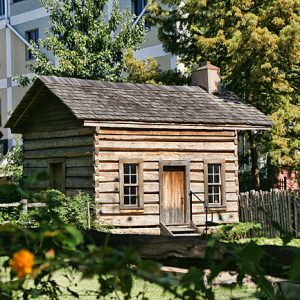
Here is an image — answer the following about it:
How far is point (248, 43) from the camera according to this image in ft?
85.1

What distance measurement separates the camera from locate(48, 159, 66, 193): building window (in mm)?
23422

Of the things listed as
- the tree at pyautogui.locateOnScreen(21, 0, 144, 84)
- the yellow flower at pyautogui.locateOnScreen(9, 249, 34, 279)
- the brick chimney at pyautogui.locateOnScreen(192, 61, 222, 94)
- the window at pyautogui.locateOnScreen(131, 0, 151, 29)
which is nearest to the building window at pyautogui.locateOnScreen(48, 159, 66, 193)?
the brick chimney at pyautogui.locateOnScreen(192, 61, 222, 94)

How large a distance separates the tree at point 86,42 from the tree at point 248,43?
3899 mm

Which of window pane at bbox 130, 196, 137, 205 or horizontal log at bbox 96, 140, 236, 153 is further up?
horizontal log at bbox 96, 140, 236, 153

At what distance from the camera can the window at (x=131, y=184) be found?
22.2m

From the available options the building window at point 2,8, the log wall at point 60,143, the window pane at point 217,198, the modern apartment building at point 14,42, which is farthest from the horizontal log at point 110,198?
the building window at point 2,8

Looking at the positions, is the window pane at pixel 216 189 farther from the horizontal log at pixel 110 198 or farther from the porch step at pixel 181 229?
the horizontal log at pixel 110 198

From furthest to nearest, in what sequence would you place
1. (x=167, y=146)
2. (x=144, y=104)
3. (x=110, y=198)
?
(x=144, y=104) → (x=167, y=146) → (x=110, y=198)

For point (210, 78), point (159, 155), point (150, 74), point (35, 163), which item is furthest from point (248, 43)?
point (35, 163)

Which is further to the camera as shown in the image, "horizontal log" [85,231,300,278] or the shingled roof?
the shingled roof

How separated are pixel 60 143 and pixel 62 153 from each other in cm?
33

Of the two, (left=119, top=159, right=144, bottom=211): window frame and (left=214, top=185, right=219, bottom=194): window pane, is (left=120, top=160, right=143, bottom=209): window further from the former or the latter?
(left=214, top=185, right=219, bottom=194): window pane

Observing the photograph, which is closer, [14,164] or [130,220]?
[130,220]

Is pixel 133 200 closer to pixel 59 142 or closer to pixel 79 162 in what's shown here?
pixel 79 162
